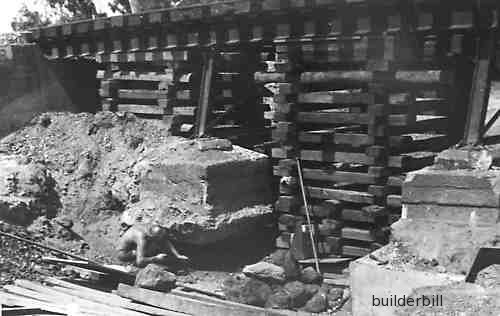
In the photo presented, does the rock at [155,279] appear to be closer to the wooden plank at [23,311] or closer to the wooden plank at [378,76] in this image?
the wooden plank at [23,311]

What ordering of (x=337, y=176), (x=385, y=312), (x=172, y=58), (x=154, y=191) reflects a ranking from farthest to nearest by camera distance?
(x=172, y=58), (x=154, y=191), (x=337, y=176), (x=385, y=312)

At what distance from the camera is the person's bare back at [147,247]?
992 cm

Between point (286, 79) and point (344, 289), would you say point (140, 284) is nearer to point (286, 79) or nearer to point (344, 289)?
point (344, 289)

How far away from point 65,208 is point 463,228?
21.8 ft

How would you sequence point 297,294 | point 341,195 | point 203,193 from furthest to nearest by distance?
1. point 203,193
2. point 341,195
3. point 297,294

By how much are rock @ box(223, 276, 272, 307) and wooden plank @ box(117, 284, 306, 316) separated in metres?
0.26

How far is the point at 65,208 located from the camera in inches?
463

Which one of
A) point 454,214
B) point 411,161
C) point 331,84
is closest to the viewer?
point 454,214

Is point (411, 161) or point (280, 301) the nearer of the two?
point (280, 301)

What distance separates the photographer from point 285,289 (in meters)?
8.56

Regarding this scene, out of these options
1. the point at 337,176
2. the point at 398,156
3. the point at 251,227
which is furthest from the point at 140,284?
the point at 398,156

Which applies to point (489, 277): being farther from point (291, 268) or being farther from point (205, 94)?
point (205, 94)

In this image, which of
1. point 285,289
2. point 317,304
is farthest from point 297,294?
point 317,304

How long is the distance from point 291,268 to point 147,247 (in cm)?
201
